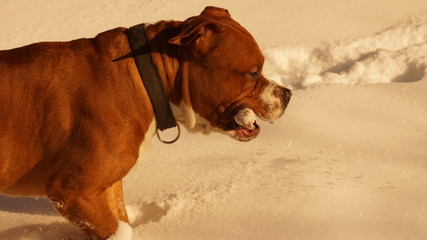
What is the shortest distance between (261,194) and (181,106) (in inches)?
36.6

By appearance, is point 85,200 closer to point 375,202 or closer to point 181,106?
point 181,106

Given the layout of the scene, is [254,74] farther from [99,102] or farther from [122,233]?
[122,233]

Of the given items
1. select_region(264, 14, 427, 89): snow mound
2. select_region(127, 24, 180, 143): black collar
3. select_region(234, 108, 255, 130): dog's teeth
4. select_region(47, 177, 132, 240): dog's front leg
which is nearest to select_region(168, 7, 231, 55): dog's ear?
select_region(127, 24, 180, 143): black collar

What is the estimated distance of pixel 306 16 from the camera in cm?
693

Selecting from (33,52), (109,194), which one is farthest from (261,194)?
(33,52)

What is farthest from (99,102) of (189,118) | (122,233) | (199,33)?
(122,233)

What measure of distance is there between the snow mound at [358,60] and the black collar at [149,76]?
2272mm

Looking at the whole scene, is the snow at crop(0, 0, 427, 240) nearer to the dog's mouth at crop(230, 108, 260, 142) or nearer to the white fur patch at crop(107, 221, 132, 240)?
the white fur patch at crop(107, 221, 132, 240)

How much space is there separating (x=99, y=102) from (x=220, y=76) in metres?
0.60

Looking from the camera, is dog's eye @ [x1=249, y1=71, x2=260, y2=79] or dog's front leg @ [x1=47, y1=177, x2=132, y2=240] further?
dog's eye @ [x1=249, y1=71, x2=260, y2=79]

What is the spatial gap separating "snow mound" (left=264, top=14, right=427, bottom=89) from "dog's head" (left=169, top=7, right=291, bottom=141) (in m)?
2.06

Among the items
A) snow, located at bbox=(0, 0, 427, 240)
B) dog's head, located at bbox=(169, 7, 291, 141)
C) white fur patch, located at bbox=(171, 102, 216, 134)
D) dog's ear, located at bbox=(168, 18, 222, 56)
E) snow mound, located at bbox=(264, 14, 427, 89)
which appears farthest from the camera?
snow mound, located at bbox=(264, 14, 427, 89)

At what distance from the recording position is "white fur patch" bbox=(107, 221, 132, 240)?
370cm

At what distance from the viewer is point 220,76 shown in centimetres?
360
